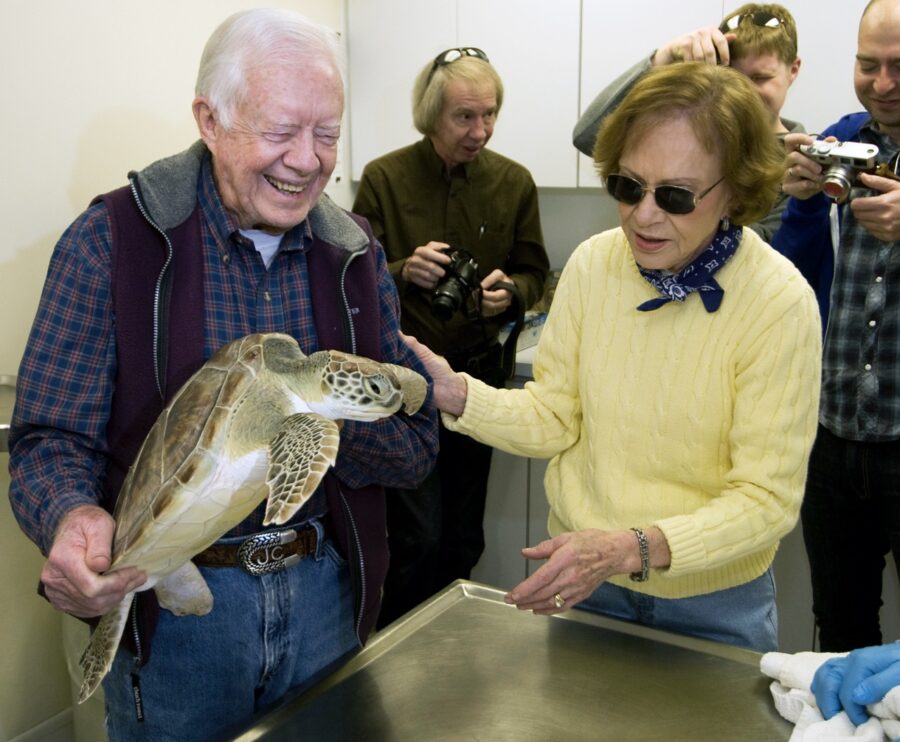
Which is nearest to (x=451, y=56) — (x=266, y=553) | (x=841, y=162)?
(x=841, y=162)

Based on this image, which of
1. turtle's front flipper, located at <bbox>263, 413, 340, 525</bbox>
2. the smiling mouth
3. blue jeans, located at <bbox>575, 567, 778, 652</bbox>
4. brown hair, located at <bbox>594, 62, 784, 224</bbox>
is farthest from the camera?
blue jeans, located at <bbox>575, 567, 778, 652</bbox>

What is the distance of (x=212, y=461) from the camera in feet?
3.30

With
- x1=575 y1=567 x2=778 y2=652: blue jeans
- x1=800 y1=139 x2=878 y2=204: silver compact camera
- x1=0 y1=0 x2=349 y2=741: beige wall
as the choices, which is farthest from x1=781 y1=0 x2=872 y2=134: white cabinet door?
x1=0 y1=0 x2=349 y2=741: beige wall

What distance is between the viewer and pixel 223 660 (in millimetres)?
1208

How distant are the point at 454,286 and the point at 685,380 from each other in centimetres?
105

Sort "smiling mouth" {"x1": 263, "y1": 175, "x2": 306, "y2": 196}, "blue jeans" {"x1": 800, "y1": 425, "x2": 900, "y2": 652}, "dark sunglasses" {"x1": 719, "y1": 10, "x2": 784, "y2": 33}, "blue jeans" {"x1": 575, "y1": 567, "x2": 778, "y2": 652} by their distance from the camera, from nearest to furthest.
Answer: "smiling mouth" {"x1": 263, "y1": 175, "x2": 306, "y2": 196}
"blue jeans" {"x1": 575, "y1": 567, "x2": 778, "y2": 652}
"blue jeans" {"x1": 800, "y1": 425, "x2": 900, "y2": 652}
"dark sunglasses" {"x1": 719, "y1": 10, "x2": 784, "y2": 33}

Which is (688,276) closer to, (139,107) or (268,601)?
(268,601)

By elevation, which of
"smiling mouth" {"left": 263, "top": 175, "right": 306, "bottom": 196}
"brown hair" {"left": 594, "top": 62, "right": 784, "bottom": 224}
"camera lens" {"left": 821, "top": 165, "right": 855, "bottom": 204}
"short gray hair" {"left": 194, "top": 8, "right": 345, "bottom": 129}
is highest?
"short gray hair" {"left": 194, "top": 8, "right": 345, "bottom": 129}

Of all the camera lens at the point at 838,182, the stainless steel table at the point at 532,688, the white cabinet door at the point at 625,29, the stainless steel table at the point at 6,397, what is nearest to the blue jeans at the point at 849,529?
the camera lens at the point at 838,182

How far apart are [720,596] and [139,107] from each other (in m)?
2.07

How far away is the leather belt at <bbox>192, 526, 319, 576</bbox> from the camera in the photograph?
1183 mm

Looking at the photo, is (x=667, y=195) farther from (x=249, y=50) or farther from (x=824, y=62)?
(x=824, y=62)

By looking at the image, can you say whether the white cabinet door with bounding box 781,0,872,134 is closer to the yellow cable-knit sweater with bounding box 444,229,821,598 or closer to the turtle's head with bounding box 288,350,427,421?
the yellow cable-knit sweater with bounding box 444,229,821,598

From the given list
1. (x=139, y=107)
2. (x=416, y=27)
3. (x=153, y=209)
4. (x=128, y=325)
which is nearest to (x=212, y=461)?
(x=128, y=325)
